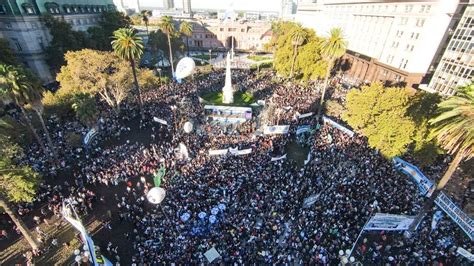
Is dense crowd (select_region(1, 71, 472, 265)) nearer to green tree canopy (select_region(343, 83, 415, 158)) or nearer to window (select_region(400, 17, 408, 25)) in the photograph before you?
green tree canopy (select_region(343, 83, 415, 158))

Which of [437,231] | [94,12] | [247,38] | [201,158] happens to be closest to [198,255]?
[201,158]

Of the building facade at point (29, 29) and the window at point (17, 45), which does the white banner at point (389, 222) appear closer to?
the building facade at point (29, 29)

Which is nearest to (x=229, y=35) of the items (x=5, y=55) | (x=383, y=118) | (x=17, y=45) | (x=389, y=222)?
(x=17, y=45)

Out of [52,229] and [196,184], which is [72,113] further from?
[196,184]

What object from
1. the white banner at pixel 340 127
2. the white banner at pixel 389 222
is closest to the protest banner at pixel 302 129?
the white banner at pixel 340 127

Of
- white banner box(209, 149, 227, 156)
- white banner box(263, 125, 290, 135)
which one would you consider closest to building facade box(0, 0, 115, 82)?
white banner box(209, 149, 227, 156)

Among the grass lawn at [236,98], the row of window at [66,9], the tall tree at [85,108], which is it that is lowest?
the grass lawn at [236,98]

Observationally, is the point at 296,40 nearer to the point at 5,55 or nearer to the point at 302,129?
the point at 302,129
